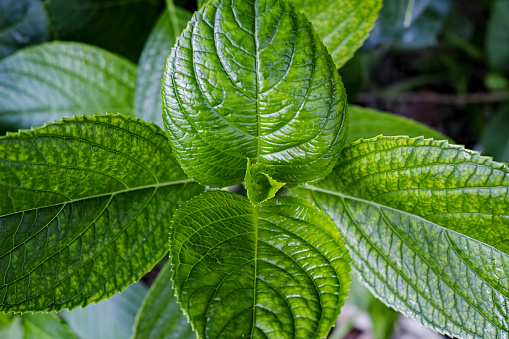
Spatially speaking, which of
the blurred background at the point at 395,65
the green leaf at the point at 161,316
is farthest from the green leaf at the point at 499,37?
the green leaf at the point at 161,316

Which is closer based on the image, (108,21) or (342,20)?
(342,20)

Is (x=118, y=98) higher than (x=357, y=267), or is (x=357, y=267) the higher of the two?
(x=118, y=98)

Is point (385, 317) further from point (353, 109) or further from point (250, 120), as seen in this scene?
point (250, 120)

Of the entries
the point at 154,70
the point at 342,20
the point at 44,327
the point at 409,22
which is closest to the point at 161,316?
the point at 44,327

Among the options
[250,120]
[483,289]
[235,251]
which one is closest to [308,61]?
[250,120]

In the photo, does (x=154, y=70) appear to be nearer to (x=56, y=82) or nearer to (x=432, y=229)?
(x=56, y=82)

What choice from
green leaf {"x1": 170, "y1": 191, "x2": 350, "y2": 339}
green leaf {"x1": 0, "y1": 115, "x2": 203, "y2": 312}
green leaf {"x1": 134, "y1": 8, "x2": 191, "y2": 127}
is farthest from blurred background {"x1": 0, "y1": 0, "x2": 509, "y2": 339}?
green leaf {"x1": 170, "y1": 191, "x2": 350, "y2": 339}
